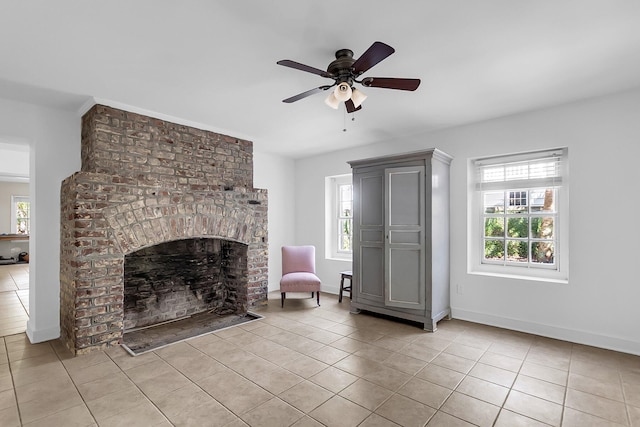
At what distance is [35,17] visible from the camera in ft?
6.58

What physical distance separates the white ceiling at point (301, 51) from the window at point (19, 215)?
28.5ft

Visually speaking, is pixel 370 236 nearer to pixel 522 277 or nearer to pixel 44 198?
pixel 522 277

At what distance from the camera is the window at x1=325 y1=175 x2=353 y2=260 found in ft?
19.3

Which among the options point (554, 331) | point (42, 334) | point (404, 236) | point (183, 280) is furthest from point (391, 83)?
point (42, 334)

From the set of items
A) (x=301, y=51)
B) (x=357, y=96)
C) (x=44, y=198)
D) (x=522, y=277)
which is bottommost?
(x=522, y=277)

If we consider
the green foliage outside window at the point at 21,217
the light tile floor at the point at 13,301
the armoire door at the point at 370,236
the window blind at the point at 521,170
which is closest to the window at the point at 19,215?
the green foliage outside window at the point at 21,217

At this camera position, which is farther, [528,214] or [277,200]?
[277,200]

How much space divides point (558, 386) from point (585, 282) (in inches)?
55.0

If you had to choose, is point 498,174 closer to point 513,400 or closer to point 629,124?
point 629,124

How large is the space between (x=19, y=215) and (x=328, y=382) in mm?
11699

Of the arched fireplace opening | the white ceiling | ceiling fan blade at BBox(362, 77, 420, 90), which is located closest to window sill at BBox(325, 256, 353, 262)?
the arched fireplace opening

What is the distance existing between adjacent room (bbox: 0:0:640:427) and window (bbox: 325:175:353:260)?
2.60ft

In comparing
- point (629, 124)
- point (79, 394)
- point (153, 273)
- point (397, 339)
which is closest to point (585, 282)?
point (629, 124)

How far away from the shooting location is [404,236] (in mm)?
4004
